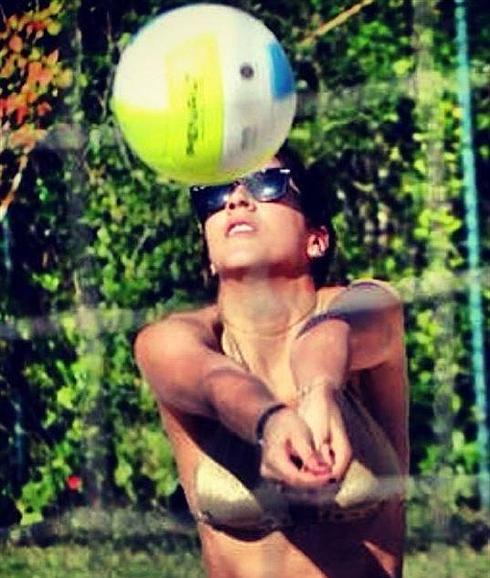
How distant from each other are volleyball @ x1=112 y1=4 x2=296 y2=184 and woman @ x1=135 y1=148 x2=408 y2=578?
0.29 ft

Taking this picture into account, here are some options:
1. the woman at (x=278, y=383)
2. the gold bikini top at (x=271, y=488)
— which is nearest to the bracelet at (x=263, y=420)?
the woman at (x=278, y=383)

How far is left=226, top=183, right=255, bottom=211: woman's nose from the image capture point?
3.30m

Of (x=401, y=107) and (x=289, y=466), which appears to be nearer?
(x=289, y=466)

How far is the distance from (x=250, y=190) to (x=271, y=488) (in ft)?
1.41

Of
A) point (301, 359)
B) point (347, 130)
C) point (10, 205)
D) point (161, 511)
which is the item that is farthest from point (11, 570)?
point (301, 359)

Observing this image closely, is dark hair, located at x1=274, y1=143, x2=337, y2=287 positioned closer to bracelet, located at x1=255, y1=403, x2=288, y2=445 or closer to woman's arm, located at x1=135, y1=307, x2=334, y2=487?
woman's arm, located at x1=135, y1=307, x2=334, y2=487

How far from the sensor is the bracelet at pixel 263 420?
2.89 metres

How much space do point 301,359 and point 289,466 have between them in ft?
0.92

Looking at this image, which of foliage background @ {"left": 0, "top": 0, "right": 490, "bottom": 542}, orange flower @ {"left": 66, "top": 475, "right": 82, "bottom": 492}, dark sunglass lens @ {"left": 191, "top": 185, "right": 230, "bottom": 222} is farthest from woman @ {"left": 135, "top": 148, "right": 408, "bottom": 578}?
orange flower @ {"left": 66, "top": 475, "right": 82, "bottom": 492}

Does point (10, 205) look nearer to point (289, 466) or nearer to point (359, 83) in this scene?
point (359, 83)

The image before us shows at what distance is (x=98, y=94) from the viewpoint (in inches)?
170

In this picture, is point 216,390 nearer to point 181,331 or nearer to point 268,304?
point 181,331


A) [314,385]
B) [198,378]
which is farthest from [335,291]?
[314,385]

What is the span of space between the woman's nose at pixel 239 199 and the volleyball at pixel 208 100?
0.06m
